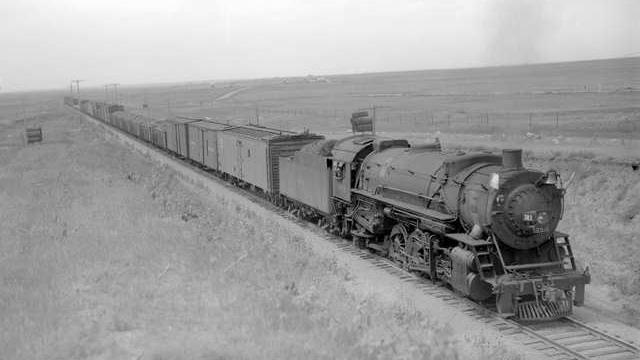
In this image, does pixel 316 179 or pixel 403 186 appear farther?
pixel 316 179

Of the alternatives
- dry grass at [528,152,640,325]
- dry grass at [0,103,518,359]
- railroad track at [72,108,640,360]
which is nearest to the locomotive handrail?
railroad track at [72,108,640,360]

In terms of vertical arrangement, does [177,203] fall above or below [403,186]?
below

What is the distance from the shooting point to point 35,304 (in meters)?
10.5

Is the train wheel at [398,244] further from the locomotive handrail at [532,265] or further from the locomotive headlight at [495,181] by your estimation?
the locomotive headlight at [495,181]

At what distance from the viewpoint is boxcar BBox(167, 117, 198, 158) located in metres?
42.8

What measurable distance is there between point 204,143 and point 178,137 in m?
8.12

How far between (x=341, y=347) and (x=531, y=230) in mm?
5867

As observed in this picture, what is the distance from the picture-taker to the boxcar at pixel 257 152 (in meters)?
26.2

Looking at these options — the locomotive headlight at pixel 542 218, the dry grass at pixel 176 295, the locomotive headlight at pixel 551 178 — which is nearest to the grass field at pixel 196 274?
the dry grass at pixel 176 295

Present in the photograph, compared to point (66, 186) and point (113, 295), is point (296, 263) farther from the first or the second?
point (66, 186)

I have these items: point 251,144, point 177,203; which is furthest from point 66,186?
point 251,144

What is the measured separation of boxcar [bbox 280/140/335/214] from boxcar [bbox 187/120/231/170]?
37.0 feet

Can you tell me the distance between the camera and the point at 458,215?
14.0 m

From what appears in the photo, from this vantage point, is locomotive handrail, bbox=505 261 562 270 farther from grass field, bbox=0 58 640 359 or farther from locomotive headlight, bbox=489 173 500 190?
grass field, bbox=0 58 640 359
